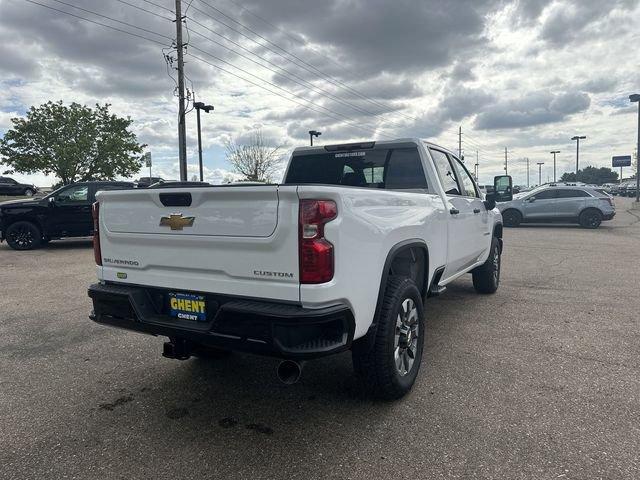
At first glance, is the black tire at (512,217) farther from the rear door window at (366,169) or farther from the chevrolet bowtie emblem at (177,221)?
the chevrolet bowtie emblem at (177,221)

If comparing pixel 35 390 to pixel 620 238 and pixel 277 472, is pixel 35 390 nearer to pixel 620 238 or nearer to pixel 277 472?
pixel 277 472

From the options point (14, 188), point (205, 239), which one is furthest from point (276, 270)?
point (14, 188)

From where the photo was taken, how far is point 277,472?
2.50 meters

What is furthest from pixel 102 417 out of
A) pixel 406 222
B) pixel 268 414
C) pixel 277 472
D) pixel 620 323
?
pixel 620 323

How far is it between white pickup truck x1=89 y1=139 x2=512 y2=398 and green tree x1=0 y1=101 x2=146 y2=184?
35.8 m

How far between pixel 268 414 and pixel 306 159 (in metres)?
2.88

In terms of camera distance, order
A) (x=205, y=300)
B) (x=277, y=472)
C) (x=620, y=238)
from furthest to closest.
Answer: (x=620, y=238) < (x=205, y=300) < (x=277, y=472)

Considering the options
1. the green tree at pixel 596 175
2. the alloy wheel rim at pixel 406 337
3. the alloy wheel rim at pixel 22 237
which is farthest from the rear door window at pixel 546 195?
the green tree at pixel 596 175

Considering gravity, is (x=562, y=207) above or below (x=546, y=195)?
below

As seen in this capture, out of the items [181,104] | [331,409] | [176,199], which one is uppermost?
[181,104]

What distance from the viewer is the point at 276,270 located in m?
2.59

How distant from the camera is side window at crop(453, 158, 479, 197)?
5489mm

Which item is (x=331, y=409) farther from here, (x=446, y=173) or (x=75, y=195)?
(x=75, y=195)

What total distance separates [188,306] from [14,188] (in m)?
43.3
